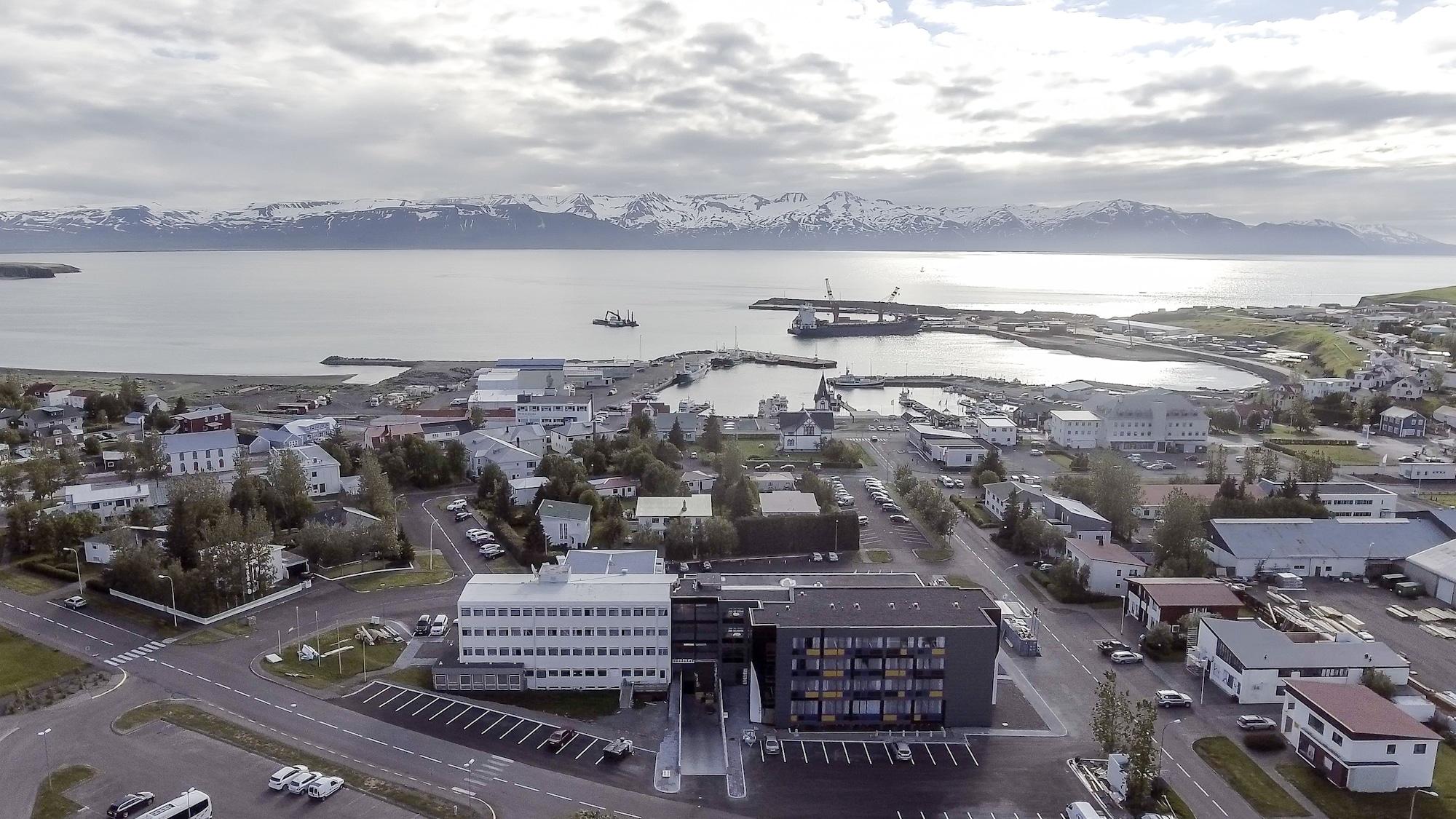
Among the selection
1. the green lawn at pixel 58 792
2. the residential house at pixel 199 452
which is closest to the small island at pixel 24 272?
the residential house at pixel 199 452

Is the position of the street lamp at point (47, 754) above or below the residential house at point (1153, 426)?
below

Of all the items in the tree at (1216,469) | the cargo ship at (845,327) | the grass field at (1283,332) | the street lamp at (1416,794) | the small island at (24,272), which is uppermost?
the small island at (24,272)

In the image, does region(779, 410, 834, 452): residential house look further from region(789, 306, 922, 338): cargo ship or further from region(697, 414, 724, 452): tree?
region(789, 306, 922, 338): cargo ship

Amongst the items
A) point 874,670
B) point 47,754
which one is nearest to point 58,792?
point 47,754

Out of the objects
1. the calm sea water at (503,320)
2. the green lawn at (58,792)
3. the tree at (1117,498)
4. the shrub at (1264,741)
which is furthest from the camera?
the calm sea water at (503,320)

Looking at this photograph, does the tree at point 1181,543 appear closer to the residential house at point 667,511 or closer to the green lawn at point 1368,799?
the green lawn at point 1368,799

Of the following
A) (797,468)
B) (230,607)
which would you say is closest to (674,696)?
(230,607)

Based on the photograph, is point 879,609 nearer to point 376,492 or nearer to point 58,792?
point 58,792
